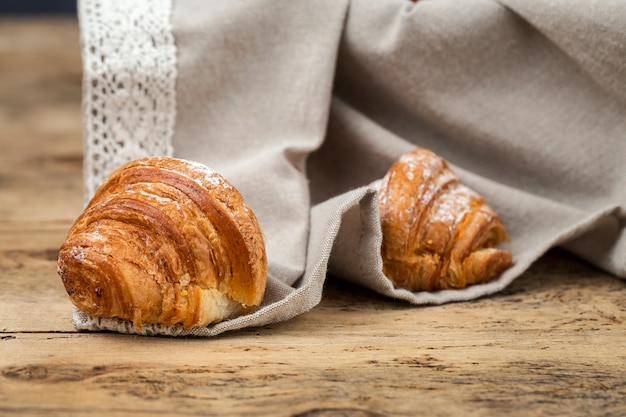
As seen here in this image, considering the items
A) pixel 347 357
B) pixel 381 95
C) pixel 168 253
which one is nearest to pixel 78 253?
pixel 168 253

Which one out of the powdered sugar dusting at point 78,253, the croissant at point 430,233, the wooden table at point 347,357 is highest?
the croissant at point 430,233

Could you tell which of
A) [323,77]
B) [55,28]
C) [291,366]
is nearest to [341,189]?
[323,77]

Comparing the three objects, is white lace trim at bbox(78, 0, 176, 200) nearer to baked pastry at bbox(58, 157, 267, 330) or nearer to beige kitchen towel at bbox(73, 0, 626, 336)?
beige kitchen towel at bbox(73, 0, 626, 336)

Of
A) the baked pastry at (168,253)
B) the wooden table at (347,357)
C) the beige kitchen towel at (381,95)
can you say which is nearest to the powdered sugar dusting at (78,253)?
the baked pastry at (168,253)

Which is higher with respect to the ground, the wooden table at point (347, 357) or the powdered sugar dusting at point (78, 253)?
the powdered sugar dusting at point (78, 253)

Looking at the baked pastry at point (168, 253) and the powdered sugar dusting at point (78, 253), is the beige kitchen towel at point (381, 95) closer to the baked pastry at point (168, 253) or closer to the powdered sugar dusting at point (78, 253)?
the baked pastry at point (168, 253)

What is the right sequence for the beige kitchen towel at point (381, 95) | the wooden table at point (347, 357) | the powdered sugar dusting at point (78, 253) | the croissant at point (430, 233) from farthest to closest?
the beige kitchen towel at point (381, 95)
the croissant at point (430, 233)
the powdered sugar dusting at point (78, 253)
the wooden table at point (347, 357)

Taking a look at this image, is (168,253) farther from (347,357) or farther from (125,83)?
(125,83)
